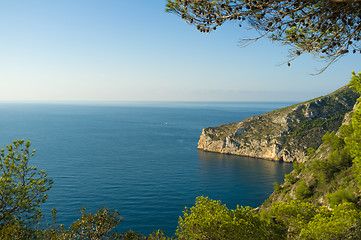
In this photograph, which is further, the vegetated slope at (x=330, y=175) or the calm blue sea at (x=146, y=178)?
the calm blue sea at (x=146, y=178)

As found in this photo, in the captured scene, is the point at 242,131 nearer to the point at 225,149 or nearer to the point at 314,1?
the point at 225,149

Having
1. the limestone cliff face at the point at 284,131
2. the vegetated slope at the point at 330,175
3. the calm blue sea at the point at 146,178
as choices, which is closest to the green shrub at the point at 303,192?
the vegetated slope at the point at 330,175

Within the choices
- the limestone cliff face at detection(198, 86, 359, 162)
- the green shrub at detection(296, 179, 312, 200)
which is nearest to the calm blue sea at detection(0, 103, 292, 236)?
the limestone cliff face at detection(198, 86, 359, 162)

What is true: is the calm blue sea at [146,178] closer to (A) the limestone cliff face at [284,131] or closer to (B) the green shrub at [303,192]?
(A) the limestone cliff face at [284,131]

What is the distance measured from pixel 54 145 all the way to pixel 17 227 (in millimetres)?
131652

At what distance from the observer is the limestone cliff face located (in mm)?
109438

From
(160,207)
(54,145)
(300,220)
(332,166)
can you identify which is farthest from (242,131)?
(300,220)

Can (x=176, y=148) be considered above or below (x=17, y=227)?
below

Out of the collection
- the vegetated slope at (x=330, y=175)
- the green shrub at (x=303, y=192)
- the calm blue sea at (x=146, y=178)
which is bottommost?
the calm blue sea at (x=146, y=178)

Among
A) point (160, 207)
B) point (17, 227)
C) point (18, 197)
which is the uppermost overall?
point (18, 197)

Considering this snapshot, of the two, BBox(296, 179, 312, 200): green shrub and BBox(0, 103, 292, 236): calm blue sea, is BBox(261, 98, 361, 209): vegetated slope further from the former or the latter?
BBox(0, 103, 292, 236): calm blue sea

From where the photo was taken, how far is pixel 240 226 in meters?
18.0

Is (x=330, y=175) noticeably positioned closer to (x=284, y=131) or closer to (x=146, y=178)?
(x=146, y=178)

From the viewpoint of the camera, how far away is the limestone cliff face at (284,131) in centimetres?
10944
